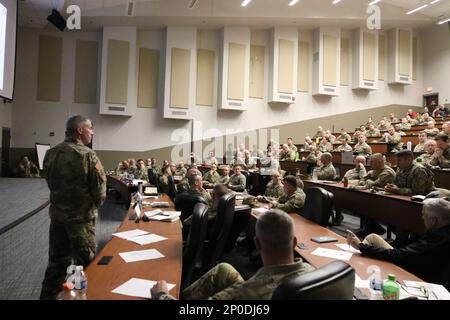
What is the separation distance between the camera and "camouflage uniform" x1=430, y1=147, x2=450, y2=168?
5.15 m

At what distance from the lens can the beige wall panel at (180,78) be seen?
1168 cm

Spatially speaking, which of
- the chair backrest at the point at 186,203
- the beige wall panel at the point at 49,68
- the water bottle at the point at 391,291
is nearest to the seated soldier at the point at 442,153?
the chair backrest at the point at 186,203

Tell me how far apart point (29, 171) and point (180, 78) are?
6.09 metres

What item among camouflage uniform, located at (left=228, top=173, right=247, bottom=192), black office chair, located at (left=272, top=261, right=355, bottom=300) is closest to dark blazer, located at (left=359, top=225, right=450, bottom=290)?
black office chair, located at (left=272, top=261, right=355, bottom=300)

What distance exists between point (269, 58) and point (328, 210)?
10648mm

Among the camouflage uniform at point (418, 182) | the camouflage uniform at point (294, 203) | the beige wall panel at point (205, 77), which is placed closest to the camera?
the camouflage uniform at point (294, 203)

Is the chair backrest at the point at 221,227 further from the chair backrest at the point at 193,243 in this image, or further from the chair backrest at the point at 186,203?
the chair backrest at the point at 186,203

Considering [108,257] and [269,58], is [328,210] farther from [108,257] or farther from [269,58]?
[269,58]

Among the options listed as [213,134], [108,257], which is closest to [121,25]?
[213,134]

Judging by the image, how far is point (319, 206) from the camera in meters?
3.27

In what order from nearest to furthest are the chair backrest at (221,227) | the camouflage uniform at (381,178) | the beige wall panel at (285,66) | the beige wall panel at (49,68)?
the chair backrest at (221,227) < the camouflage uniform at (381,178) < the beige wall panel at (49,68) < the beige wall panel at (285,66)

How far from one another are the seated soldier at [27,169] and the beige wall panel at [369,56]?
1311cm

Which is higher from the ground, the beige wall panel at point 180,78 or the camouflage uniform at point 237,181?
the beige wall panel at point 180,78

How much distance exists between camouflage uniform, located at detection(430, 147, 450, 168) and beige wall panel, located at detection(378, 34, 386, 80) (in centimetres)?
963
